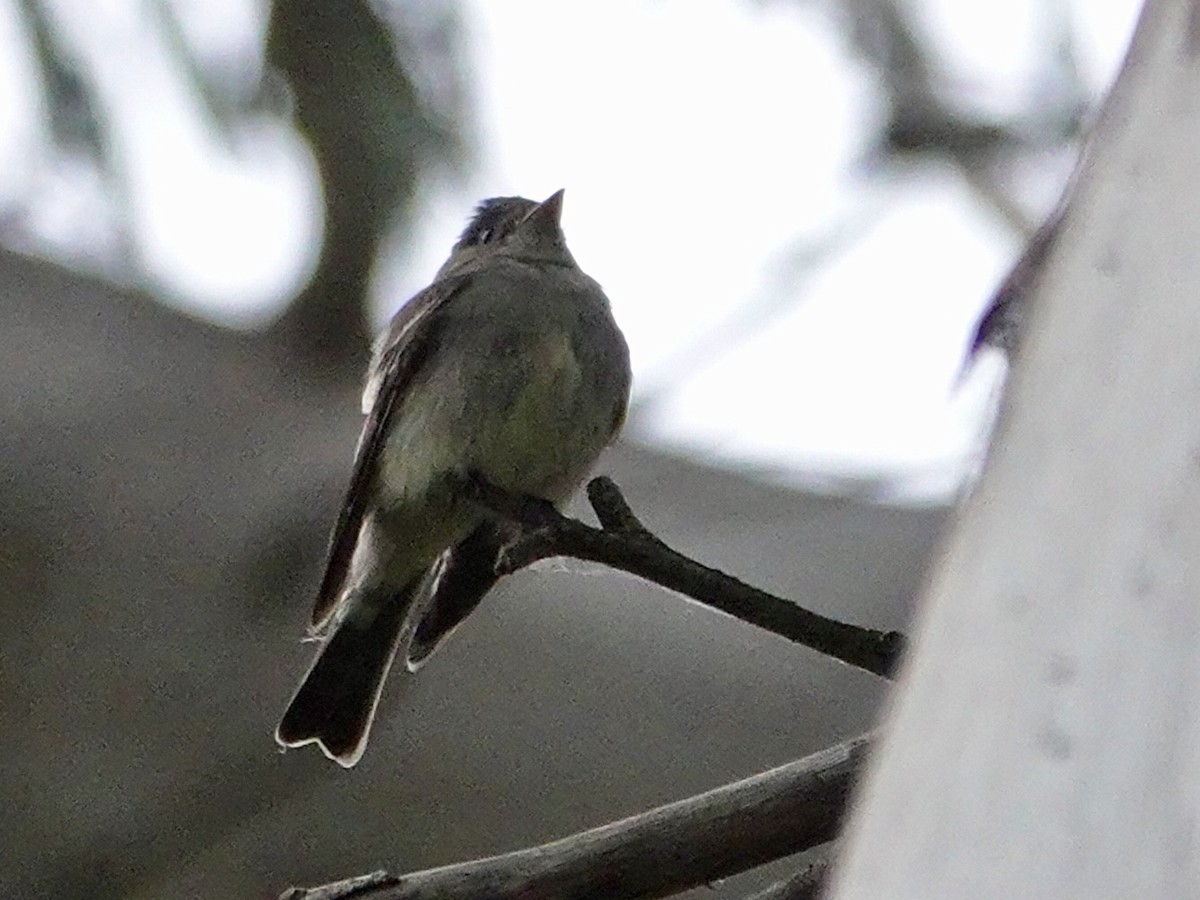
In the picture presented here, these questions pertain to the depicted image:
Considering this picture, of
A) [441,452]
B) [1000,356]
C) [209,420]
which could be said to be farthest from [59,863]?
[1000,356]

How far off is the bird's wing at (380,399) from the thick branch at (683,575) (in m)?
0.55

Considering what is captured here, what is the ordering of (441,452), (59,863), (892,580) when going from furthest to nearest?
(892,580) < (59,863) < (441,452)

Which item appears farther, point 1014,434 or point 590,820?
point 590,820

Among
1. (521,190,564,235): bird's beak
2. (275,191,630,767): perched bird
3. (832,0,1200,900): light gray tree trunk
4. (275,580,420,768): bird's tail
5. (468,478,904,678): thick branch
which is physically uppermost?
(521,190,564,235): bird's beak

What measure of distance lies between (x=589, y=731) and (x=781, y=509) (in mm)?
376

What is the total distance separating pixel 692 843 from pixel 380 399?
38.1 inches

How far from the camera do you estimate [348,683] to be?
1835 millimetres

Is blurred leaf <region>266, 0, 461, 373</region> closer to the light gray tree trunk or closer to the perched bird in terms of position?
the perched bird

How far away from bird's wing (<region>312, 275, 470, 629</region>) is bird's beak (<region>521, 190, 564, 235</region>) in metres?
0.15

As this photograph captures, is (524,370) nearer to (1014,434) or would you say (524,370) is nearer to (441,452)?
(441,452)

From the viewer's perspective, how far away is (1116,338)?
0.44 m

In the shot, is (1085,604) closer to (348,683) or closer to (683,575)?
(683,575)

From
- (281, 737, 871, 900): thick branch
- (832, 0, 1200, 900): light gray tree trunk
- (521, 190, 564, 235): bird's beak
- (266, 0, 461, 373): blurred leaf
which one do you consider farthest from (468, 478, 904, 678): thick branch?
(266, 0, 461, 373): blurred leaf

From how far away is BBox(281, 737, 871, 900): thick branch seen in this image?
1.02m
